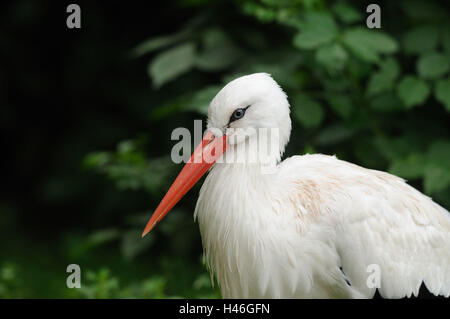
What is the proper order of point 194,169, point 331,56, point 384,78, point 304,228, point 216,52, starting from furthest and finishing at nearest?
point 216,52 < point 384,78 < point 331,56 < point 194,169 < point 304,228

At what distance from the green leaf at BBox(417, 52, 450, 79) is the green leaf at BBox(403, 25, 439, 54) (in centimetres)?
8

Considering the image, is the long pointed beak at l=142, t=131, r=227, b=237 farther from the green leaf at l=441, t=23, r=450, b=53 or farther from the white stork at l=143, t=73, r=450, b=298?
the green leaf at l=441, t=23, r=450, b=53

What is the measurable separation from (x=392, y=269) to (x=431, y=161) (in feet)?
4.39

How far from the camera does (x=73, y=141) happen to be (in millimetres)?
6410

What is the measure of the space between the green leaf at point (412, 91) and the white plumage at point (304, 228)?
1094mm

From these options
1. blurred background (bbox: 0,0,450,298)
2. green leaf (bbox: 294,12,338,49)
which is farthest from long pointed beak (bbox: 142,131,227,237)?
green leaf (bbox: 294,12,338,49)

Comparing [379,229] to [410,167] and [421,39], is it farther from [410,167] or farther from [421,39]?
[421,39]

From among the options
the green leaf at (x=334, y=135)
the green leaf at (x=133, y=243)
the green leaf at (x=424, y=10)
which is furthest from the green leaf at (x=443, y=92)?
the green leaf at (x=133, y=243)

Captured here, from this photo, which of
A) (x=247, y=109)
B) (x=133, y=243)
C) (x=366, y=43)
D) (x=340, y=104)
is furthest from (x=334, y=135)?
(x=247, y=109)

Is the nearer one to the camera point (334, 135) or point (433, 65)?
point (433, 65)

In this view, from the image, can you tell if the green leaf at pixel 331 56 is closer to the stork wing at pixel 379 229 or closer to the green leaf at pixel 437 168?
the green leaf at pixel 437 168

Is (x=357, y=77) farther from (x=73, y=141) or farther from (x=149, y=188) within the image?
(x=73, y=141)

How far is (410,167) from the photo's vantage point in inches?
165

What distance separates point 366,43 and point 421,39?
570 millimetres
